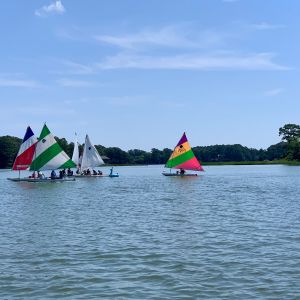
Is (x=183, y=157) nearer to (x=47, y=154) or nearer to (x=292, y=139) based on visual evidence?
(x=47, y=154)

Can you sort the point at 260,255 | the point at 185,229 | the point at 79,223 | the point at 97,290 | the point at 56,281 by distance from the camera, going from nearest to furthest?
the point at 97,290, the point at 56,281, the point at 260,255, the point at 185,229, the point at 79,223

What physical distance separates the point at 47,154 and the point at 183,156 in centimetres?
2294

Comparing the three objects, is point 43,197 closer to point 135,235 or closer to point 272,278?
point 135,235

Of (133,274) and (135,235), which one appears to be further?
(135,235)

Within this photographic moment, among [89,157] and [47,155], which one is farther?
[89,157]

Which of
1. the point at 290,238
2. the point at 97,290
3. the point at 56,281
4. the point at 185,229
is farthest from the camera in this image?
the point at 185,229

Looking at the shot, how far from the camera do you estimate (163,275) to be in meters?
15.5

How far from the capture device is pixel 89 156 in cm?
8206

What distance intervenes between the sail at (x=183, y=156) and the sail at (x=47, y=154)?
1911cm

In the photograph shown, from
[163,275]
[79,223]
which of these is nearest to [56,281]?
[163,275]

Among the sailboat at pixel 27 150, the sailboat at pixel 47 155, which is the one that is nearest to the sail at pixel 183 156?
the sailboat at pixel 47 155

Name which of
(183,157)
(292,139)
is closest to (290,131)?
(292,139)

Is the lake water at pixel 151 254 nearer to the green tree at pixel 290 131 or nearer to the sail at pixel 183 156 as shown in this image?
the sail at pixel 183 156

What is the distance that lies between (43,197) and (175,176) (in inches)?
1608
